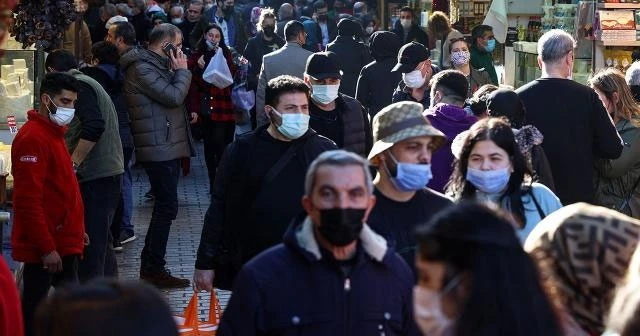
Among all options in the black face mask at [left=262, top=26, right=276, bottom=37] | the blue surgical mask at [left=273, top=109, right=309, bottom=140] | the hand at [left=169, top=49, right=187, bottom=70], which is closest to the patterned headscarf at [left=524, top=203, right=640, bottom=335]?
the blue surgical mask at [left=273, top=109, right=309, bottom=140]

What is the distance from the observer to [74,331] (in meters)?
2.56

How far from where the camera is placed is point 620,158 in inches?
298

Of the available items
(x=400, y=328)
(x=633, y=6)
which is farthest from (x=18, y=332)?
(x=633, y=6)

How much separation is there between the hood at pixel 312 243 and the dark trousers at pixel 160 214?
517 centimetres

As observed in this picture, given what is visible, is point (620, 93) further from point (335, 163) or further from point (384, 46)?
point (335, 163)

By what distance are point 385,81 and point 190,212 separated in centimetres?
279

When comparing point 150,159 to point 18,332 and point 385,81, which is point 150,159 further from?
point 18,332

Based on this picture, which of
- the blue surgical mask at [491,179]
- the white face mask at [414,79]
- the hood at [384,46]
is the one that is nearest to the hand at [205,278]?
the blue surgical mask at [491,179]

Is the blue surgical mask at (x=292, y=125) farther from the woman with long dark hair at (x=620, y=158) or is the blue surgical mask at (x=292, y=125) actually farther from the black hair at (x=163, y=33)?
the black hair at (x=163, y=33)

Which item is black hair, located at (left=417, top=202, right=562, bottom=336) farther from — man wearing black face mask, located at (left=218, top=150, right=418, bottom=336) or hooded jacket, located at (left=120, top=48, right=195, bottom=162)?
hooded jacket, located at (left=120, top=48, right=195, bottom=162)

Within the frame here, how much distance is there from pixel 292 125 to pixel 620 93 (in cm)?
253

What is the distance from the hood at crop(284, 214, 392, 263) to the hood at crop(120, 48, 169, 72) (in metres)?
5.35

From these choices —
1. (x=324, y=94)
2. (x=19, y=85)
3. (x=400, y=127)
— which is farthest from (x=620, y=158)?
(x=19, y=85)

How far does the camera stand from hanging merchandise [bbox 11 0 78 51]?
9.50 meters
